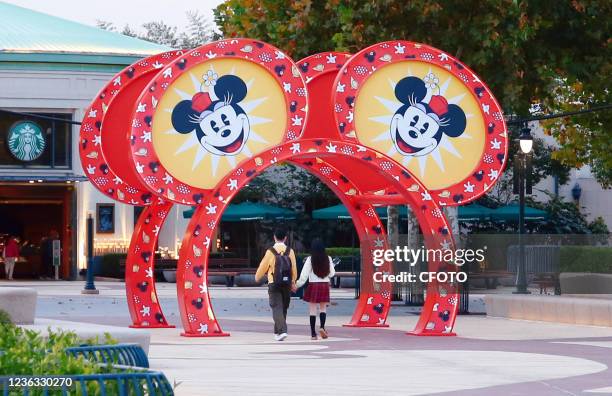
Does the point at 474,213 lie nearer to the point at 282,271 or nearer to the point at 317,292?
the point at 317,292

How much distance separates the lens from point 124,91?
82.5 feet

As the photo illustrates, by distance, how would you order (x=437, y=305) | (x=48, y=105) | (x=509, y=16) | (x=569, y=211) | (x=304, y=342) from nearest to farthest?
1. (x=304, y=342)
2. (x=437, y=305)
3. (x=509, y=16)
4. (x=48, y=105)
5. (x=569, y=211)

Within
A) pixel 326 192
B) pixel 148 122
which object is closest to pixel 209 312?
pixel 148 122

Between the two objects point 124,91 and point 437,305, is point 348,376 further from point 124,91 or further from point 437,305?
point 124,91

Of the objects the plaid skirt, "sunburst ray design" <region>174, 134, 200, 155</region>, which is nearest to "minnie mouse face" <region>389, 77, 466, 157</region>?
the plaid skirt

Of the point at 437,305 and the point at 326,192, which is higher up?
the point at 326,192

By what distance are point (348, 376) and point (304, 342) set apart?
241 inches

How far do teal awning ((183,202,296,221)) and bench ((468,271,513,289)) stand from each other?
8901 millimetres

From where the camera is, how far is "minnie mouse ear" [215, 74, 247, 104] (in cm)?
2345

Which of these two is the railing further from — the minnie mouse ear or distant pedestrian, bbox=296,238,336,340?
the minnie mouse ear

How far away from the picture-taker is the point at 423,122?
2458 cm

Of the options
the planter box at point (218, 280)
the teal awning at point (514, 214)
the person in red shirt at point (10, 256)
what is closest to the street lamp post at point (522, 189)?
the teal awning at point (514, 214)

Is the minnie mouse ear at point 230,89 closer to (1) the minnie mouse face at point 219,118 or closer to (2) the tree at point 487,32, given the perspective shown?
(1) the minnie mouse face at point 219,118

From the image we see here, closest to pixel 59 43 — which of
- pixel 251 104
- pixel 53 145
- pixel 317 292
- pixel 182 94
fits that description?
pixel 53 145
